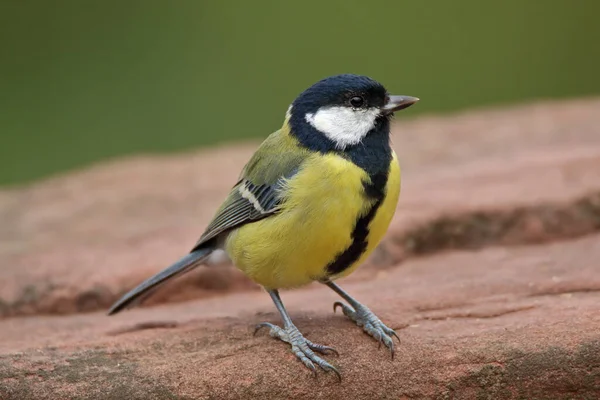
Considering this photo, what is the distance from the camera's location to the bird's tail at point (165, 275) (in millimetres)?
4102

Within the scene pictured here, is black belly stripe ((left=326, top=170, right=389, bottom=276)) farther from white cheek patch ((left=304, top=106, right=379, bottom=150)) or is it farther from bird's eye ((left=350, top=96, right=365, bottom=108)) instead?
bird's eye ((left=350, top=96, right=365, bottom=108))

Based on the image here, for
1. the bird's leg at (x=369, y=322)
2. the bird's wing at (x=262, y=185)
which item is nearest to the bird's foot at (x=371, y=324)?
the bird's leg at (x=369, y=322)

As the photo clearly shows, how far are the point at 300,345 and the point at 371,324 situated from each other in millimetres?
318

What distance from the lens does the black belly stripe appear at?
350cm

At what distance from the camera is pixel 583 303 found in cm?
375

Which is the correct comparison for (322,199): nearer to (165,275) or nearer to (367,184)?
(367,184)

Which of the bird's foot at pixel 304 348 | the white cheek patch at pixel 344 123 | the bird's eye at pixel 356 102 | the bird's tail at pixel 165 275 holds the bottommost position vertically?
the bird's foot at pixel 304 348

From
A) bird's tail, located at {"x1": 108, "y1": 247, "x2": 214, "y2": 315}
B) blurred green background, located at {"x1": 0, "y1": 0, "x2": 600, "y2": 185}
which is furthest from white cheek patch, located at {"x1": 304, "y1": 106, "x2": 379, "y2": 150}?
blurred green background, located at {"x1": 0, "y1": 0, "x2": 600, "y2": 185}

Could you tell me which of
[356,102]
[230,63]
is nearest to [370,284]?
[356,102]

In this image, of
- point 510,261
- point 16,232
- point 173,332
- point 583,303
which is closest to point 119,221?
point 16,232

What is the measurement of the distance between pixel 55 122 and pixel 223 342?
5620mm

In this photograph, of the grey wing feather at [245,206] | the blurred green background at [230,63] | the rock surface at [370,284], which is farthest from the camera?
the blurred green background at [230,63]

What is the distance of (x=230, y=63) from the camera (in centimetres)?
887

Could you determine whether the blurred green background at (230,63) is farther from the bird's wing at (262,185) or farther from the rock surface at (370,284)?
the bird's wing at (262,185)
